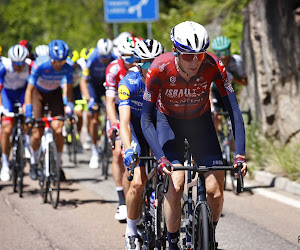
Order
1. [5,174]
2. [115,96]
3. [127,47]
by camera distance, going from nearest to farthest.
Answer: [127,47], [115,96], [5,174]

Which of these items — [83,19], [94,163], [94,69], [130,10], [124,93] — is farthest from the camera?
[83,19]

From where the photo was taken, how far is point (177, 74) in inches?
198

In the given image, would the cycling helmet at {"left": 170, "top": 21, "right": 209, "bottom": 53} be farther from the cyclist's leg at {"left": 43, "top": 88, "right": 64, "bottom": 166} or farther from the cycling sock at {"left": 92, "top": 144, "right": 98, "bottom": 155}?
the cycling sock at {"left": 92, "top": 144, "right": 98, "bottom": 155}

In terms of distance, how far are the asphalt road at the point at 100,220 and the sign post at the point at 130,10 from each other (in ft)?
44.7

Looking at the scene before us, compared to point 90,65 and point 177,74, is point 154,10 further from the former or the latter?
point 177,74

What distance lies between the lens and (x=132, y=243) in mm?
5789

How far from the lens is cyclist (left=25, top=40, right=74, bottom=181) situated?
869 cm

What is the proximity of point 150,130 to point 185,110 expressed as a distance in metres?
0.41

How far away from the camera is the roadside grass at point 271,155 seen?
30.9 feet

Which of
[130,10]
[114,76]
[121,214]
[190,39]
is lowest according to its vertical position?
[121,214]

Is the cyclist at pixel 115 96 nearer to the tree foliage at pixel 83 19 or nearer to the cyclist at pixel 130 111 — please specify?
the cyclist at pixel 130 111

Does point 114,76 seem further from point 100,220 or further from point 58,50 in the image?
point 100,220

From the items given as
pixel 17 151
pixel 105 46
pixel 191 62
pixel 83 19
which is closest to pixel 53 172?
pixel 17 151

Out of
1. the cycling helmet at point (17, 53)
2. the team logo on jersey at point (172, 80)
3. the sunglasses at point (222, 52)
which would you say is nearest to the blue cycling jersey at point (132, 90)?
the team logo on jersey at point (172, 80)
